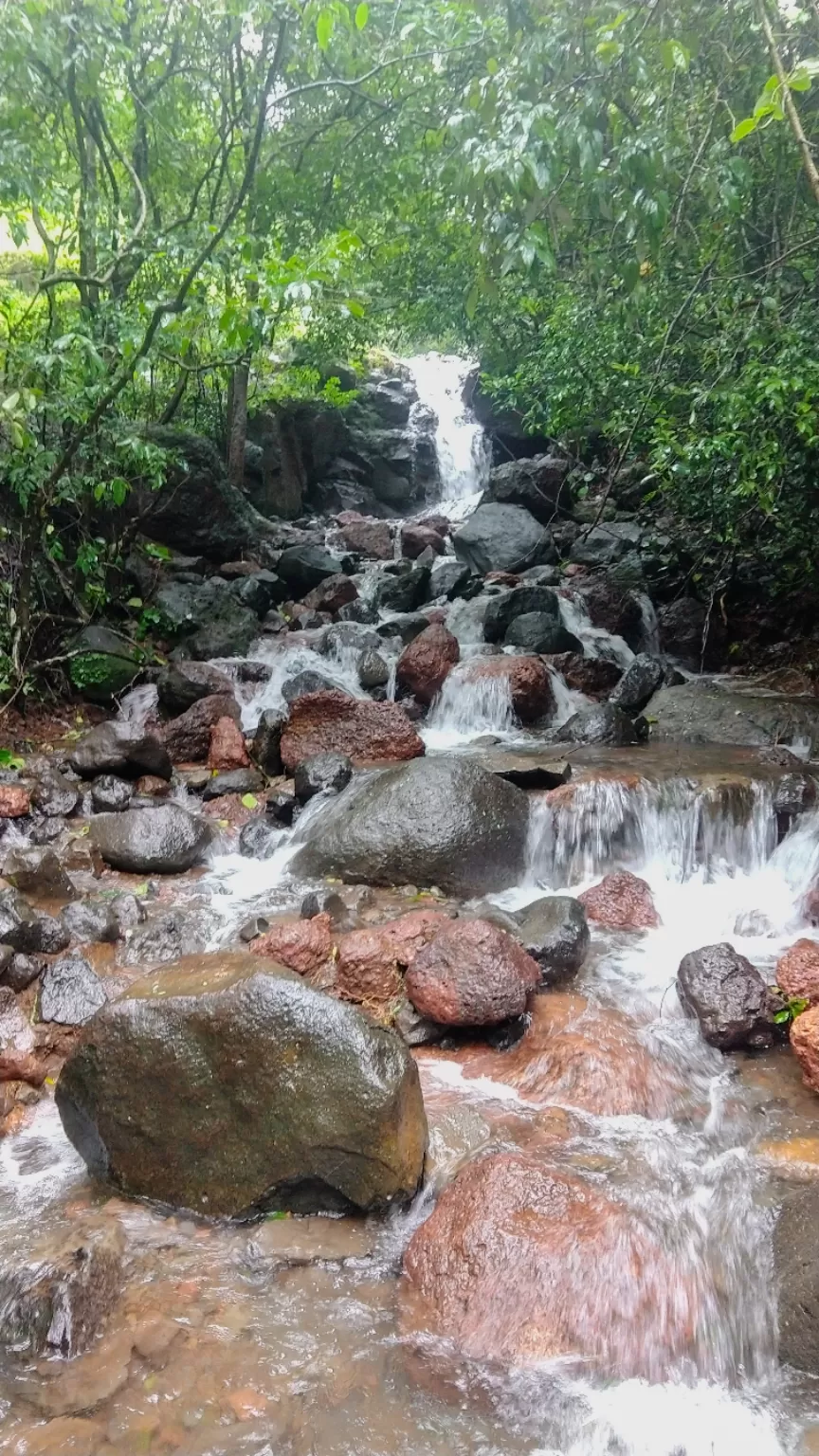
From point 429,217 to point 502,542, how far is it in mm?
5095

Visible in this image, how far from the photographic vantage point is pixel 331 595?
13.1 meters

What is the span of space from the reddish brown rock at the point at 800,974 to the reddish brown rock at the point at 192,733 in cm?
599

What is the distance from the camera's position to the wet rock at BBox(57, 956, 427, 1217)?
11.1ft

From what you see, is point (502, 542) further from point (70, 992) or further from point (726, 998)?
point (70, 992)

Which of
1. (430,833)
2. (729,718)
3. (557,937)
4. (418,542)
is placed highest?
(418,542)

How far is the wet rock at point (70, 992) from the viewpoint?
15.3 feet

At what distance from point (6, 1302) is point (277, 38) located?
936cm

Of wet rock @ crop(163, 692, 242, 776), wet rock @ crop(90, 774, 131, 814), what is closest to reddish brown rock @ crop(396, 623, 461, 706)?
wet rock @ crop(163, 692, 242, 776)

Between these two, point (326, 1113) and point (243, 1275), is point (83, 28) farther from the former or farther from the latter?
point (243, 1275)

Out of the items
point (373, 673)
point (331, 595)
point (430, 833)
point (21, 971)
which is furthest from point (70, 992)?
point (331, 595)

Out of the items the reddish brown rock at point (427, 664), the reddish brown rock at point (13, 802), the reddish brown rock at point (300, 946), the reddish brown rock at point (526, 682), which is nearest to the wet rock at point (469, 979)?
the reddish brown rock at point (300, 946)

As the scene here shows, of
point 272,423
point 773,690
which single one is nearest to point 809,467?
point 773,690

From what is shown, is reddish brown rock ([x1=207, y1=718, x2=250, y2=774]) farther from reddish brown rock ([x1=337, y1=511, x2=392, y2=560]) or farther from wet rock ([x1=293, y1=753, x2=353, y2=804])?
reddish brown rock ([x1=337, y1=511, x2=392, y2=560])

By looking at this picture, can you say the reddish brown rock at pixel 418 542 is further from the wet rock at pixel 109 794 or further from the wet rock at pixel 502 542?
the wet rock at pixel 109 794
